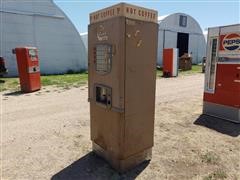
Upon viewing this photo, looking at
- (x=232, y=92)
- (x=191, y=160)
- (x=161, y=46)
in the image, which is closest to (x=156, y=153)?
(x=191, y=160)

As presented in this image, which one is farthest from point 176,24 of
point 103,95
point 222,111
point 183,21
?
point 103,95

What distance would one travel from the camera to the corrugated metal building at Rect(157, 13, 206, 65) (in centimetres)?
2334

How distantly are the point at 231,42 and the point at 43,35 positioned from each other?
13.7 meters

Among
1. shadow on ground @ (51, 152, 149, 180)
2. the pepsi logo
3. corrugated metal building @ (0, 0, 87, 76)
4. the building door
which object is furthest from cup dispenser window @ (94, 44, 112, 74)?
the building door

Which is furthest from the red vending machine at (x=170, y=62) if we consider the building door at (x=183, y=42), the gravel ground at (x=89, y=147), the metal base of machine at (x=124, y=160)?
the building door at (x=183, y=42)

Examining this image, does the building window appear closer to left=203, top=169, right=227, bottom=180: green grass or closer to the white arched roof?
the white arched roof

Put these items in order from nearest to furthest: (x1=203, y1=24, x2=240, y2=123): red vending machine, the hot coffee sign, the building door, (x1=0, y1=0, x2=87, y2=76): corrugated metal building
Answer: the hot coffee sign, (x1=203, y1=24, x2=240, y2=123): red vending machine, (x1=0, y1=0, x2=87, y2=76): corrugated metal building, the building door

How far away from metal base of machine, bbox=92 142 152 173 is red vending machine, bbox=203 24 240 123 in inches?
114

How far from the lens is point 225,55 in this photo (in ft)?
16.5

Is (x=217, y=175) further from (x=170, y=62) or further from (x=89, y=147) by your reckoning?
(x=170, y=62)

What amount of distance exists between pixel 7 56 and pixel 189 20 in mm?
20262

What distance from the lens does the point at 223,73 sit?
5.14m

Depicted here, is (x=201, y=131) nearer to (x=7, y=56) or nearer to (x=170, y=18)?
(x=7, y=56)

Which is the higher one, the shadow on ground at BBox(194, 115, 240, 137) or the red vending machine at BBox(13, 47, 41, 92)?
the red vending machine at BBox(13, 47, 41, 92)
